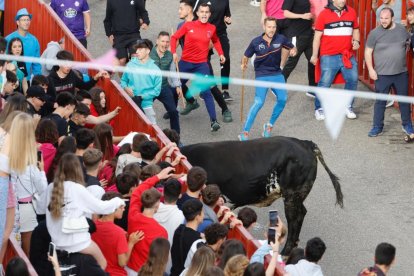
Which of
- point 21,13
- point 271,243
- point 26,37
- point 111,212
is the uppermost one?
point 21,13

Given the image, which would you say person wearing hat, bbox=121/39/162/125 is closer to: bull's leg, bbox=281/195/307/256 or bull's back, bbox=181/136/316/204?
bull's back, bbox=181/136/316/204

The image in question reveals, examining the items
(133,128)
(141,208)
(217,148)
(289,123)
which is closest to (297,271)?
(141,208)

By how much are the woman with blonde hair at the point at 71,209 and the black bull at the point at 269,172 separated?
3352 millimetres

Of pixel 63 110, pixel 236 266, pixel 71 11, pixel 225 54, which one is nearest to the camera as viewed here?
pixel 236 266

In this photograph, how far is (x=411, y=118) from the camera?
1669 cm

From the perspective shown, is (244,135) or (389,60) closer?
(244,135)

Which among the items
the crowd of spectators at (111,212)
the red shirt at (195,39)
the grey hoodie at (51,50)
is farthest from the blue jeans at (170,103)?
the crowd of spectators at (111,212)

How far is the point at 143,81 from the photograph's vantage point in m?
14.9

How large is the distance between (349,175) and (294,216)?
224cm

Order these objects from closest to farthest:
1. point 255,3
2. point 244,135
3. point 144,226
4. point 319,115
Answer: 1. point 144,226
2. point 244,135
3. point 319,115
4. point 255,3

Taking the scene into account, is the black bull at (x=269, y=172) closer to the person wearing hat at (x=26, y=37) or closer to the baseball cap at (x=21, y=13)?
the person wearing hat at (x=26, y=37)

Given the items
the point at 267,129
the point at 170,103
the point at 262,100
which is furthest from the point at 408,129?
the point at 170,103

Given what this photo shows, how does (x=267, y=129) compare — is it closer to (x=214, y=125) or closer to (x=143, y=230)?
(x=214, y=125)

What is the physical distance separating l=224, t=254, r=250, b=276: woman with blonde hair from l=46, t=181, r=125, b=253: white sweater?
124 centimetres
